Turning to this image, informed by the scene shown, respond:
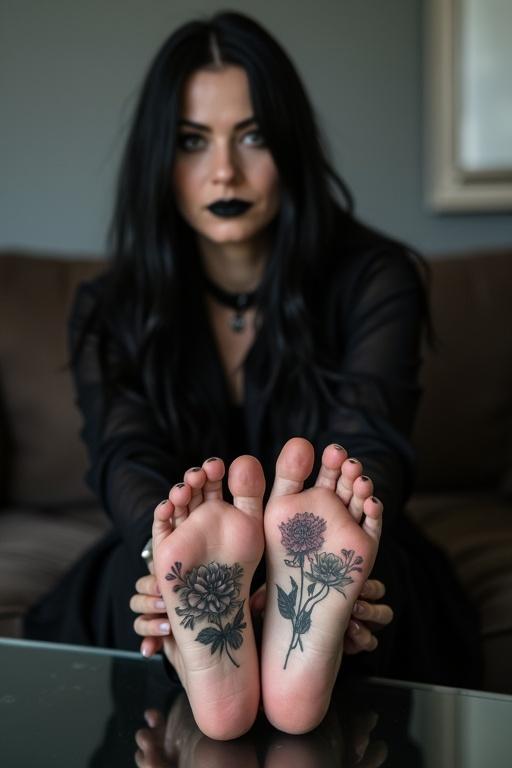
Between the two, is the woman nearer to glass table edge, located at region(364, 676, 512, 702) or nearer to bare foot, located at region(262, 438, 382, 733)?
glass table edge, located at region(364, 676, 512, 702)

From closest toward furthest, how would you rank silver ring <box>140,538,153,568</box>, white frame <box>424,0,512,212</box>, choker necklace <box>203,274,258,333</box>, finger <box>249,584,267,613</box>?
finger <box>249,584,267,613</box>
silver ring <box>140,538,153,568</box>
choker necklace <box>203,274,258,333</box>
white frame <box>424,0,512,212</box>

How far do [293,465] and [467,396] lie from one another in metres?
0.94

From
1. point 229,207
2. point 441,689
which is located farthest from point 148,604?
point 229,207

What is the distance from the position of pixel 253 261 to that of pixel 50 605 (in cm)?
53

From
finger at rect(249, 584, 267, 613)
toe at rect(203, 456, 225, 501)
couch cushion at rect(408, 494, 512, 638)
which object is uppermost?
toe at rect(203, 456, 225, 501)

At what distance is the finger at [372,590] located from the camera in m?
0.84

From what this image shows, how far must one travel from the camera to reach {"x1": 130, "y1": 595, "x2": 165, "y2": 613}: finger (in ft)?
2.80

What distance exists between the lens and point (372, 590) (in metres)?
0.85

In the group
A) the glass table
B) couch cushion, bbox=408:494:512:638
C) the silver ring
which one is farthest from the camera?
couch cushion, bbox=408:494:512:638

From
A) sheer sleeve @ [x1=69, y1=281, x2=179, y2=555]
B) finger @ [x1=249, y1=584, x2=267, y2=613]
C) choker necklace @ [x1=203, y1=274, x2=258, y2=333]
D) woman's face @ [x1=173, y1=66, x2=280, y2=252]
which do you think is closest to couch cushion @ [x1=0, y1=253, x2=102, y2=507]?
sheer sleeve @ [x1=69, y1=281, x2=179, y2=555]

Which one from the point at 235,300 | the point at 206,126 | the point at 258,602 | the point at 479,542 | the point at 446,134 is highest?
the point at 206,126

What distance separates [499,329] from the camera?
162 centimetres

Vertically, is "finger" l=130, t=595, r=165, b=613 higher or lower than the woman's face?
lower

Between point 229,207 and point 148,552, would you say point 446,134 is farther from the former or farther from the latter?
point 148,552
